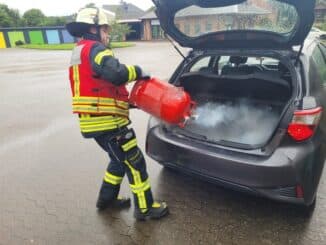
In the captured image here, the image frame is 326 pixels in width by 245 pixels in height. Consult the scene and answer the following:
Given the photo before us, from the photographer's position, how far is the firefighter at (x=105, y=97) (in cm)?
225

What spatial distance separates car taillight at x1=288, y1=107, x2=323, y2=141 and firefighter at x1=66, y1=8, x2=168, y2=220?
3.78 ft

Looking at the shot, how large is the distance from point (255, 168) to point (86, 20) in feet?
5.25

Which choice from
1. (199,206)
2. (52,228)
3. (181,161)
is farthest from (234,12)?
(52,228)

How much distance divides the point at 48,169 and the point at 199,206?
1.89 metres

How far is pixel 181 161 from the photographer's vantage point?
8.84ft

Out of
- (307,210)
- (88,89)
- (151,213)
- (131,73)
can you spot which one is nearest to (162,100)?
(131,73)

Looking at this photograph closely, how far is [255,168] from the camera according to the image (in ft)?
7.52

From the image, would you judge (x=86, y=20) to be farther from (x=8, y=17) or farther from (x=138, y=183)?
(x=8, y=17)

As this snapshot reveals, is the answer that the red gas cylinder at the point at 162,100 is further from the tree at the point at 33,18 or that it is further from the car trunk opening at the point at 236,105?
the tree at the point at 33,18

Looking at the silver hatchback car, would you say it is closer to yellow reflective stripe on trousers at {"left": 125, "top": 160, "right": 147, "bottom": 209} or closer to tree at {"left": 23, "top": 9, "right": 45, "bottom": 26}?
yellow reflective stripe on trousers at {"left": 125, "top": 160, "right": 147, "bottom": 209}

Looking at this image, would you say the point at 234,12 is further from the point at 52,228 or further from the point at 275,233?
the point at 52,228

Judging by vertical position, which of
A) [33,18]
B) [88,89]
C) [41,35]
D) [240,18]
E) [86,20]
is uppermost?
[86,20]

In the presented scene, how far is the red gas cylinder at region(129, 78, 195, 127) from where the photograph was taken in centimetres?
241

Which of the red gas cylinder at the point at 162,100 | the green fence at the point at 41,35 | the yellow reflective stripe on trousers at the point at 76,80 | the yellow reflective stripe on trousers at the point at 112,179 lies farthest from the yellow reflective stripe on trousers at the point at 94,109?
the green fence at the point at 41,35
